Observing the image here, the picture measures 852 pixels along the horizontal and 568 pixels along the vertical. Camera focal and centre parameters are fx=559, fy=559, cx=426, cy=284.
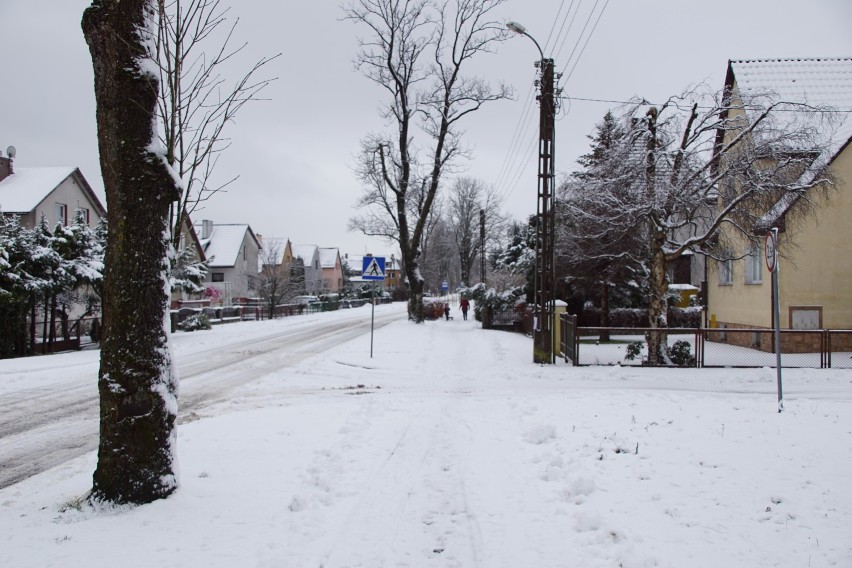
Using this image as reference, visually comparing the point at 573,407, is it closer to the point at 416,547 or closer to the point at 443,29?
the point at 416,547

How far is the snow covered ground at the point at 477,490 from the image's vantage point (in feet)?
12.9

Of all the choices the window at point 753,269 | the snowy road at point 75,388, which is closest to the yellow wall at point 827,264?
the window at point 753,269

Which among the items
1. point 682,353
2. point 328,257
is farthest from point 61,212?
point 328,257

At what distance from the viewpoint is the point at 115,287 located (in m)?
4.50

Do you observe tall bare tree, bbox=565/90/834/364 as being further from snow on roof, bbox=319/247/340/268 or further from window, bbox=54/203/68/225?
snow on roof, bbox=319/247/340/268

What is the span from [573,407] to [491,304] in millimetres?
20063

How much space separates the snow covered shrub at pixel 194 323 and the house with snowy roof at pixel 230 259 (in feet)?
79.0

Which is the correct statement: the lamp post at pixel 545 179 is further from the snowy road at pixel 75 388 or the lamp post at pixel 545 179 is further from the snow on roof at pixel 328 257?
the snow on roof at pixel 328 257

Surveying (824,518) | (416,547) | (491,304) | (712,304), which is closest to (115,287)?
(416,547)

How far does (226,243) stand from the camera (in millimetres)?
57656

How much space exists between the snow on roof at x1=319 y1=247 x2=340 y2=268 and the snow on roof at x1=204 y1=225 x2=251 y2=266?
3370cm

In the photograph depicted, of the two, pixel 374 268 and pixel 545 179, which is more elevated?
pixel 545 179

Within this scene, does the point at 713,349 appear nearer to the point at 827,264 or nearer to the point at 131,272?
the point at 827,264

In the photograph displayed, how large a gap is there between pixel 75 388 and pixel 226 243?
48.7m
